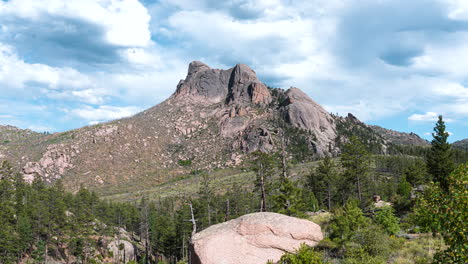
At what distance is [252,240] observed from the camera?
548 inches

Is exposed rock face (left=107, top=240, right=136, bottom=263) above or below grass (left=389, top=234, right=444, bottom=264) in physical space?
below


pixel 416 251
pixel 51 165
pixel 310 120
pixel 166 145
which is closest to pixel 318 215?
pixel 416 251

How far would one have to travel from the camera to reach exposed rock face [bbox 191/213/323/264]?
13344 mm

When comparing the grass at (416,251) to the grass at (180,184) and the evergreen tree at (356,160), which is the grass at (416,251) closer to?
the evergreen tree at (356,160)

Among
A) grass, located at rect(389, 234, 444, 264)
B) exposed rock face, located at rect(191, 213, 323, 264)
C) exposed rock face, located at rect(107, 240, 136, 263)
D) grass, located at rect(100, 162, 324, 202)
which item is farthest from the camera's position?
grass, located at rect(100, 162, 324, 202)

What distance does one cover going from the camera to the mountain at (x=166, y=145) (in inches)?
5458

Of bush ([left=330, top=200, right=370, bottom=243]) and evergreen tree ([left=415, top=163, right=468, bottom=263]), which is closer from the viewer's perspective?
evergreen tree ([left=415, top=163, right=468, bottom=263])

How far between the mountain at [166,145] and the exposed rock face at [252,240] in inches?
5106

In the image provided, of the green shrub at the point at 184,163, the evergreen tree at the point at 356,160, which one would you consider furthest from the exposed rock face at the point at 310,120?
the evergreen tree at the point at 356,160

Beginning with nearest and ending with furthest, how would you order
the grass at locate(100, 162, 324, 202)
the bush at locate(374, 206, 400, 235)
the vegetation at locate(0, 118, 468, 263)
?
the vegetation at locate(0, 118, 468, 263) → the bush at locate(374, 206, 400, 235) → the grass at locate(100, 162, 324, 202)

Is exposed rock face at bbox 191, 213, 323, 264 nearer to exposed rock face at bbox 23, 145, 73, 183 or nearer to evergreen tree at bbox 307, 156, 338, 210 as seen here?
evergreen tree at bbox 307, 156, 338, 210

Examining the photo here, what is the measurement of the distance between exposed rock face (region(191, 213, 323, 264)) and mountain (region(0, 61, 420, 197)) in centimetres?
12969

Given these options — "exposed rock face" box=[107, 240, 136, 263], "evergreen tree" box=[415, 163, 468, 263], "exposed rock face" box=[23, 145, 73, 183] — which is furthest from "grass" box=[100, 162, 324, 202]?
"evergreen tree" box=[415, 163, 468, 263]

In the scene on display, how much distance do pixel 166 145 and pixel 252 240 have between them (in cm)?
16858
